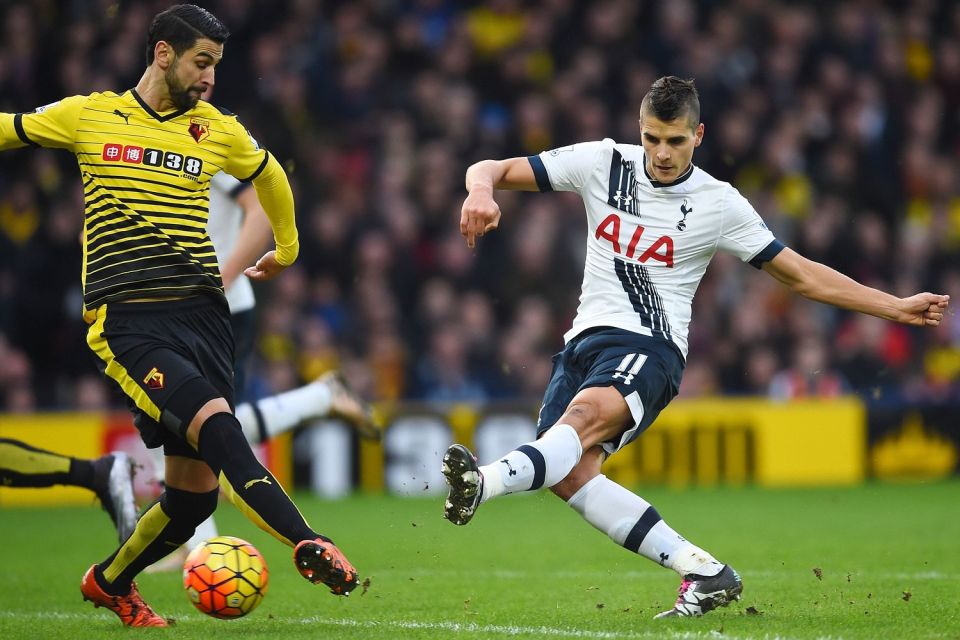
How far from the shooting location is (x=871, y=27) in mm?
17203

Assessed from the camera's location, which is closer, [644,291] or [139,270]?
[139,270]

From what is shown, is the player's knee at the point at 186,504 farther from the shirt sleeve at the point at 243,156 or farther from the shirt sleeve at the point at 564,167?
the shirt sleeve at the point at 564,167

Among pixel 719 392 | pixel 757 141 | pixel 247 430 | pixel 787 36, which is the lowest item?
pixel 719 392

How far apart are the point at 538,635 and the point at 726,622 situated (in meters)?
0.82

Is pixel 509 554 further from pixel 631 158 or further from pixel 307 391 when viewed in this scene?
pixel 631 158

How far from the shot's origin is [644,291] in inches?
237

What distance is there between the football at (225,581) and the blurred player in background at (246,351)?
173 centimetres

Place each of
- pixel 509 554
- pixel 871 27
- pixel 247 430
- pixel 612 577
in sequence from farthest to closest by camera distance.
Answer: pixel 871 27
pixel 509 554
pixel 247 430
pixel 612 577

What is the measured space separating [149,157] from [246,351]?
2.62 metres

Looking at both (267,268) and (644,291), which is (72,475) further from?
(644,291)

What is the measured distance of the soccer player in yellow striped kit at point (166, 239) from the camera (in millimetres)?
5195

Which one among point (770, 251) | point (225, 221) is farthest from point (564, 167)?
point (225, 221)

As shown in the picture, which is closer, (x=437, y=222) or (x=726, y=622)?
(x=726, y=622)

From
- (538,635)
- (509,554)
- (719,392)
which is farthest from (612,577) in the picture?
(719,392)
